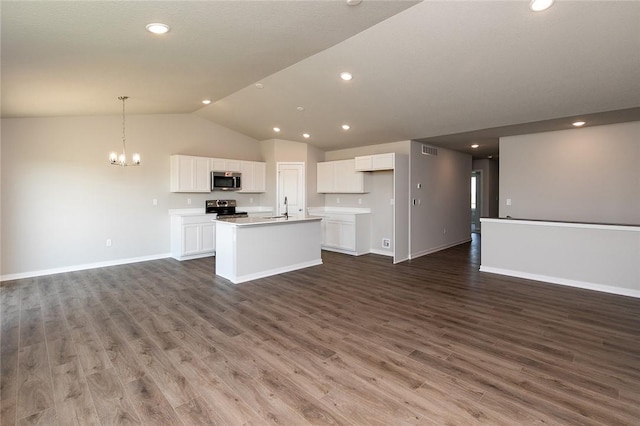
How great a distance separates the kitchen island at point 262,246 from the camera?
4.88 meters

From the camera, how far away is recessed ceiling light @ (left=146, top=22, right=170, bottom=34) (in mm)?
2539

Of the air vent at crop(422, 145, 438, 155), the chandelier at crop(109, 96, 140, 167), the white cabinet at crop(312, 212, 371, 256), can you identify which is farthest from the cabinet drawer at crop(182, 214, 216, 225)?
the air vent at crop(422, 145, 438, 155)

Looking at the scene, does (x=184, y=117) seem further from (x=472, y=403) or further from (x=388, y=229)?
(x=472, y=403)

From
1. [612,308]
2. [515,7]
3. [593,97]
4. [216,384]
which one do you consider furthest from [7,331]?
[593,97]

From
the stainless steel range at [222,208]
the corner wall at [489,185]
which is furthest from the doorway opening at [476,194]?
the stainless steel range at [222,208]

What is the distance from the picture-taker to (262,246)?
16.9 feet

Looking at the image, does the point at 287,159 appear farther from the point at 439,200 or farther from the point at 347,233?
the point at 439,200

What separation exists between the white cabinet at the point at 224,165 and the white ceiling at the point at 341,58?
1722mm

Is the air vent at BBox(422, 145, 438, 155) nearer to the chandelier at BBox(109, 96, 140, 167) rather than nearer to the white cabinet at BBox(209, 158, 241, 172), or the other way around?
the white cabinet at BBox(209, 158, 241, 172)

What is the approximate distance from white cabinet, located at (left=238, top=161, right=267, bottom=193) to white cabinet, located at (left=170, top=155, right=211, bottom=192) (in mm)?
903

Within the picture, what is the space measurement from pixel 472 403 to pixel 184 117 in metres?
7.11

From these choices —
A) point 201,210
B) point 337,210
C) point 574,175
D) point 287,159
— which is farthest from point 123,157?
point 574,175

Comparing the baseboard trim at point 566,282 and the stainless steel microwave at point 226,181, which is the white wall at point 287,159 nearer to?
the stainless steel microwave at point 226,181

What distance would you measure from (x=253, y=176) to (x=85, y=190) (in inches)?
133
